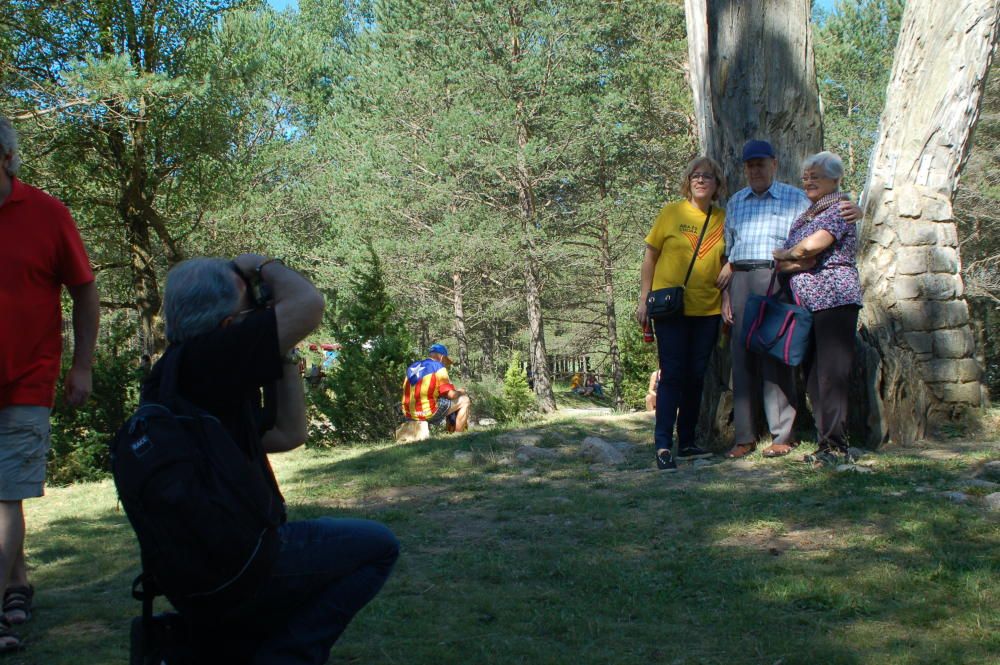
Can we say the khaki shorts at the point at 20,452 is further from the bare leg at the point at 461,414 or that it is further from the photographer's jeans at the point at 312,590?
the bare leg at the point at 461,414

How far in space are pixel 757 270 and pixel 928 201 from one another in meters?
1.98

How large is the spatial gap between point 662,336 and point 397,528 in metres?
2.01

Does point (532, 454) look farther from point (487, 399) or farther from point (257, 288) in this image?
point (487, 399)

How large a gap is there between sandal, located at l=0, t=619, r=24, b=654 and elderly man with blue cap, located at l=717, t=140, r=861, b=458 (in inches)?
159

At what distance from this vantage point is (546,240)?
25.0m

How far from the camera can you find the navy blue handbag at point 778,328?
5.35m

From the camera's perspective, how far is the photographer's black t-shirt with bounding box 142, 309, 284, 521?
2.29m

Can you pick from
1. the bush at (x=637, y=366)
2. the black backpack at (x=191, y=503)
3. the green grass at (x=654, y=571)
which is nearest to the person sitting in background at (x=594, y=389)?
the bush at (x=637, y=366)

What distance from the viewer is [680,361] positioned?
5.82 m

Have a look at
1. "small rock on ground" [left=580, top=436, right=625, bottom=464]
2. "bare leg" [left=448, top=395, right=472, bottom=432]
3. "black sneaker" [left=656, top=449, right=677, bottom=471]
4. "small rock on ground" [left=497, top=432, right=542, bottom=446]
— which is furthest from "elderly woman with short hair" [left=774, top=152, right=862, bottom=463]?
"bare leg" [left=448, top=395, right=472, bottom=432]

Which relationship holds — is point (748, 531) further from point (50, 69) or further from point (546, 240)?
point (546, 240)

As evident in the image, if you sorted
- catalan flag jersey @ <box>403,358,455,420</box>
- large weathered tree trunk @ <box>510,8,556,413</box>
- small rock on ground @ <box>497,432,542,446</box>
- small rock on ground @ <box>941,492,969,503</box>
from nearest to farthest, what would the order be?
small rock on ground @ <box>941,492,969,503</box> < small rock on ground @ <box>497,432,542,446</box> < catalan flag jersey @ <box>403,358,455,420</box> < large weathered tree trunk @ <box>510,8,556,413</box>

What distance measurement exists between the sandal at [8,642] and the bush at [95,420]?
5992 mm

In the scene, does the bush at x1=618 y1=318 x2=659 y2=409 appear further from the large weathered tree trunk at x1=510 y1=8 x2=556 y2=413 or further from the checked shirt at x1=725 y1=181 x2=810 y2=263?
the checked shirt at x1=725 y1=181 x2=810 y2=263
